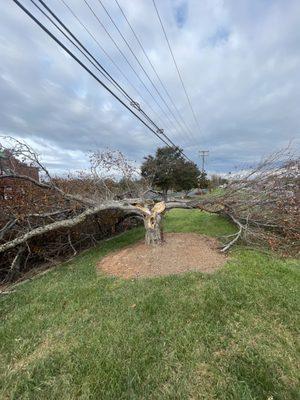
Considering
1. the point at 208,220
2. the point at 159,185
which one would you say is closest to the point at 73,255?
the point at 208,220

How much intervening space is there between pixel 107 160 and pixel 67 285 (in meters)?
4.42

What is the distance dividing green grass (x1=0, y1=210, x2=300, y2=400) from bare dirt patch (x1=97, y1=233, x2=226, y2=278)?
11.6 inches

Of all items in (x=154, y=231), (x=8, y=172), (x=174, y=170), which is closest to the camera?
(x=154, y=231)

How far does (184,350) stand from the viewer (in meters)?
2.73

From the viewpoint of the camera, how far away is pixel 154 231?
18.3 ft

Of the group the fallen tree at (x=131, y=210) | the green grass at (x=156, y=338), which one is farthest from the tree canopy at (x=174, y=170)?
the green grass at (x=156, y=338)

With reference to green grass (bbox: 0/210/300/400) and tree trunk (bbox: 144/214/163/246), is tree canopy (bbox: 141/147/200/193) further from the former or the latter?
green grass (bbox: 0/210/300/400)

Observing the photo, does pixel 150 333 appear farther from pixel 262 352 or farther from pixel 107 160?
pixel 107 160

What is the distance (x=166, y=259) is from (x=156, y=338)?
6.78 ft

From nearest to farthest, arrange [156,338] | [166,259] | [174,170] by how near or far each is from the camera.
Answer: [156,338] < [166,259] < [174,170]

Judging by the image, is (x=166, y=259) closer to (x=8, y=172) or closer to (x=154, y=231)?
(x=154, y=231)

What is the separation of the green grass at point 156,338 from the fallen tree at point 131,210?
1444mm

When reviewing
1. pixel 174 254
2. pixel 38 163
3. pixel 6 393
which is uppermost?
pixel 38 163

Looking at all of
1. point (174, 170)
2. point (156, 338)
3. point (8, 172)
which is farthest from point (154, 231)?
point (174, 170)
